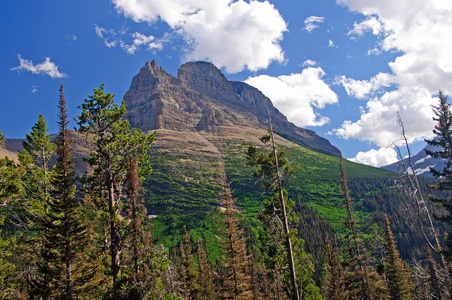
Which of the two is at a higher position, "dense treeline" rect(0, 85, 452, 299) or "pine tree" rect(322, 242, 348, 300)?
"dense treeline" rect(0, 85, 452, 299)

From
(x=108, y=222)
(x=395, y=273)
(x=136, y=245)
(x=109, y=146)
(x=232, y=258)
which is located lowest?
(x=395, y=273)

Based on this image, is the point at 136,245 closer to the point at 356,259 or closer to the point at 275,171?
the point at 275,171

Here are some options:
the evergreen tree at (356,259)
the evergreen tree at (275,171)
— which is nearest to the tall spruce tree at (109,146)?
the evergreen tree at (275,171)

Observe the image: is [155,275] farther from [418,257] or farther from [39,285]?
[418,257]

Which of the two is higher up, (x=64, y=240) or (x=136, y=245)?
(x=64, y=240)

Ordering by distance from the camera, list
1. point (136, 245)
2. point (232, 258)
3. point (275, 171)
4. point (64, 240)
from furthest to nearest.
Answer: point (232, 258), point (64, 240), point (275, 171), point (136, 245)

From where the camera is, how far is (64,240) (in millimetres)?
20312

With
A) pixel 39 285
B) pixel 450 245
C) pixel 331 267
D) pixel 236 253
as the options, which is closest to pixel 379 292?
pixel 331 267

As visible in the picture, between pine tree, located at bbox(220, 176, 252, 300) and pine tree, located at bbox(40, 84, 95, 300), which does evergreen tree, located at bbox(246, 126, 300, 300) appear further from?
pine tree, located at bbox(40, 84, 95, 300)

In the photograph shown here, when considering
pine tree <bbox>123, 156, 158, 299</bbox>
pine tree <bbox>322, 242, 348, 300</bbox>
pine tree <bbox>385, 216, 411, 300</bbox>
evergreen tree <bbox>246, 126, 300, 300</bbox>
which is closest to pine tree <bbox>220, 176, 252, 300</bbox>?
evergreen tree <bbox>246, 126, 300, 300</bbox>

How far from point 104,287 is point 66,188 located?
816 centimetres

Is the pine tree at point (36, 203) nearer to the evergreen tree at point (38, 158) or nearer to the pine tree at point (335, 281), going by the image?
the evergreen tree at point (38, 158)

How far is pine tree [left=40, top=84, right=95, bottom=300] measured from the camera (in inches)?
787

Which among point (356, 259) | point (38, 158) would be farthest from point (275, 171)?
point (356, 259)
